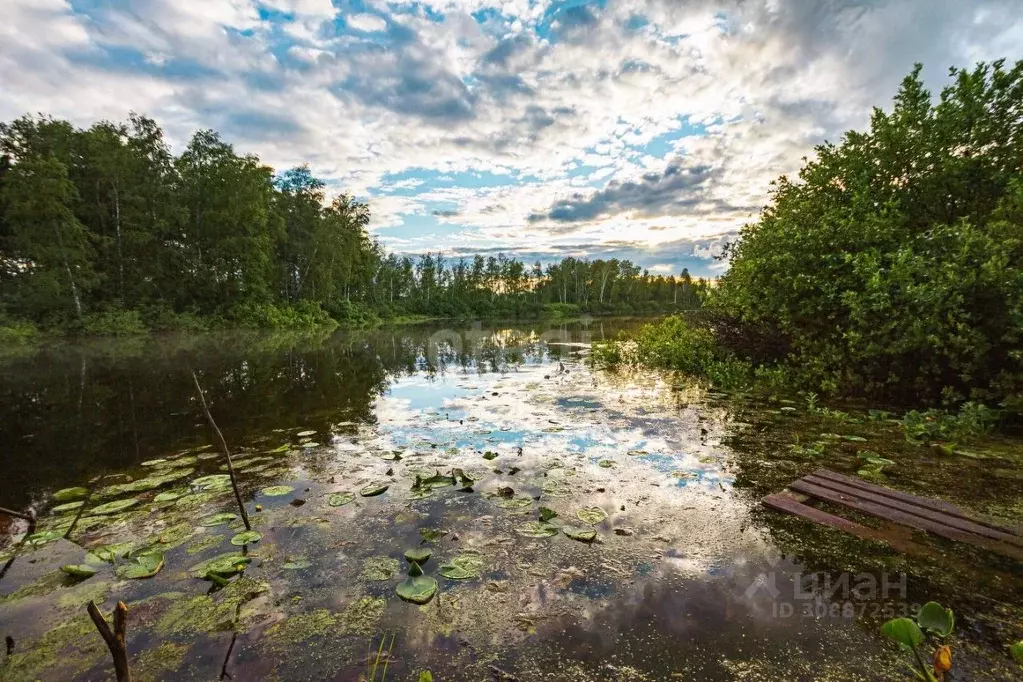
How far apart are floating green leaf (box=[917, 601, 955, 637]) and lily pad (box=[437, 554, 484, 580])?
9.81 feet

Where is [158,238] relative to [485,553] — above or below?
above

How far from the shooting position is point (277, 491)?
18.3ft

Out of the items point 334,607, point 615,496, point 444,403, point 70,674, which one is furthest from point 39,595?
point 444,403

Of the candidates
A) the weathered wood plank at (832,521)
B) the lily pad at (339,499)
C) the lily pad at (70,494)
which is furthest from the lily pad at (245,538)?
the weathered wood plank at (832,521)

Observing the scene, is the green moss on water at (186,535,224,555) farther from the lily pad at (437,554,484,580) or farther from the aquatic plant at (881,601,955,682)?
the aquatic plant at (881,601,955,682)

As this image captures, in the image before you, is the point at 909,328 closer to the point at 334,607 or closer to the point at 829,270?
the point at 829,270

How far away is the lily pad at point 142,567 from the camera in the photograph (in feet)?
12.5

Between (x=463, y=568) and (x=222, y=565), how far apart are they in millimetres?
2154

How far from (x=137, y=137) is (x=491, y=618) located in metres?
50.8

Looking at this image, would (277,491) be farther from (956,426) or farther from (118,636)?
(956,426)

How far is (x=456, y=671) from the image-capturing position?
8.98 feet

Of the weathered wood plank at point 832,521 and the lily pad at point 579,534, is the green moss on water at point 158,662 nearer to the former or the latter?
the lily pad at point 579,534

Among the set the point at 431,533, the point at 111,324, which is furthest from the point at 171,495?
the point at 111,324

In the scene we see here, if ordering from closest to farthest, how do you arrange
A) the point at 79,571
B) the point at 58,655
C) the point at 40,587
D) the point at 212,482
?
the point at 58,655 < the point at 40,587 < the point at 79,571 < the point at 212,482
